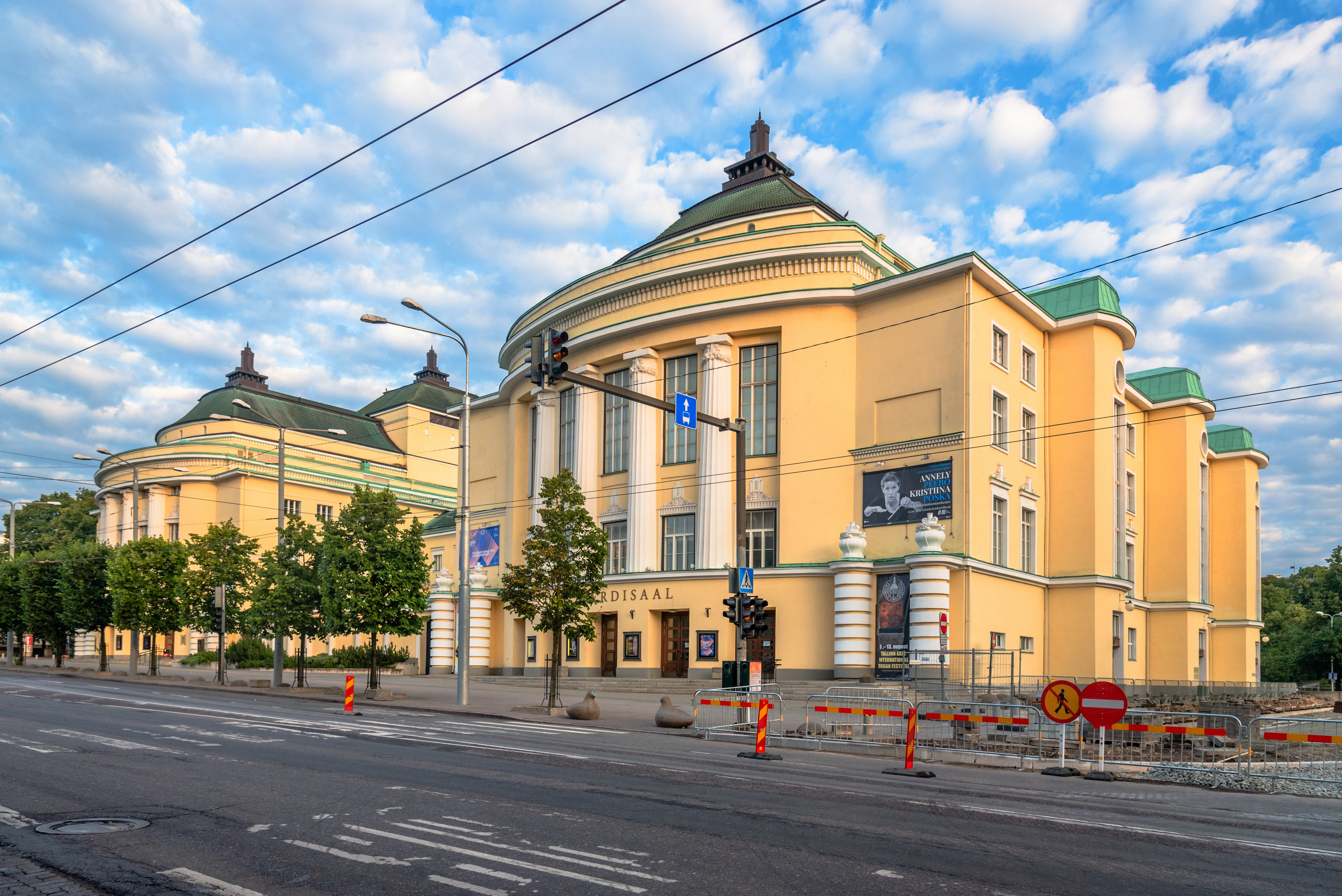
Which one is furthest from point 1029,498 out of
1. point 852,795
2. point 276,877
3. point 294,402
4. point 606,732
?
point 294,402

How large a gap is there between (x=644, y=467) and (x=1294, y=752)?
86.4 feet

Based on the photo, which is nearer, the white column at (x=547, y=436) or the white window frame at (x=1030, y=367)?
the white window frame at (x=1030, y=367)

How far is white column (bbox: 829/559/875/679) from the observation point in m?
34.7

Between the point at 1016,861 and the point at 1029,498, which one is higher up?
the point at 1029,498

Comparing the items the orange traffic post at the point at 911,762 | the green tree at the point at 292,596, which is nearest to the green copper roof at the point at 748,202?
the green tree at the point at 292,596

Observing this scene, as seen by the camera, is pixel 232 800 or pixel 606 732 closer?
pixel 232 800

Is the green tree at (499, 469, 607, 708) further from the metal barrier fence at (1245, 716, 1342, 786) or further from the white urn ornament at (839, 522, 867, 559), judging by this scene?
the metal barrier fence at (1245, 716, 1342, 786)

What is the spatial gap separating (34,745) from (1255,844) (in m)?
16.5

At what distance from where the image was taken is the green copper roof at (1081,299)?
136 feet

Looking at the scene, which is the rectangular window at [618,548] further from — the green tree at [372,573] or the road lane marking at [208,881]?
the road lane marking at [208,881]

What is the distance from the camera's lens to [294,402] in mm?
87625

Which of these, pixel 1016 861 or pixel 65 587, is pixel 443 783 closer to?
pixel 1016 861

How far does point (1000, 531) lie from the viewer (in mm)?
37625

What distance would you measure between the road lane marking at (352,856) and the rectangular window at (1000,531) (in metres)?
32.5
